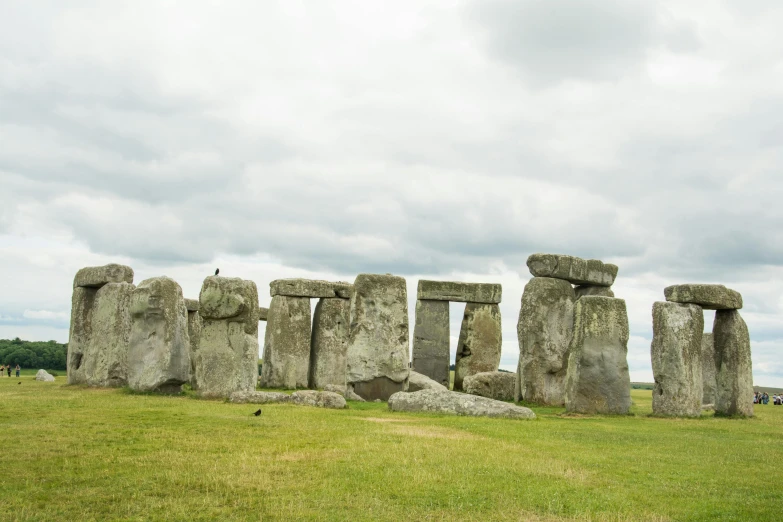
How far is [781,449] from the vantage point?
12070 mm

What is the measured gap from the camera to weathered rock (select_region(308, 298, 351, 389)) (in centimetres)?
2427

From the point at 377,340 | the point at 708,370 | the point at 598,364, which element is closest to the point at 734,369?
the point at 598,364

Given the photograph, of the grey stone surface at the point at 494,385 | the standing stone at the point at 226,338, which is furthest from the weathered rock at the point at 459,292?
the standing stone at the point at 226,338

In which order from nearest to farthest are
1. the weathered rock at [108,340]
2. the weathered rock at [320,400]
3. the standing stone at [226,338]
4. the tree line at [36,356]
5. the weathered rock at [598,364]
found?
the weathered rock at [320,400] < the standing stone at [226,338] < the weathered rock at [598,364] < the weathered rock at [108,340] < the tree line at [36,356]

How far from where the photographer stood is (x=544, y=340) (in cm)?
2019

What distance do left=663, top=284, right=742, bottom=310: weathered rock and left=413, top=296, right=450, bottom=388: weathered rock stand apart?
9.32m

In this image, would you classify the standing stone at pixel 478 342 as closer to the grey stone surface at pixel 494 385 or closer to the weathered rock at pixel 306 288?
the grey stone surface at pixel 494 385

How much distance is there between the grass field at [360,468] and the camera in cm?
721

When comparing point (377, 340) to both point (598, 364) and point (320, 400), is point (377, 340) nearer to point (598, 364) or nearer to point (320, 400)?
point (320, 400)

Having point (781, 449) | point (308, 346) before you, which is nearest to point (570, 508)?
point (781, 449)

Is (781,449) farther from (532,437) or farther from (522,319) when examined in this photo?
(522,319)

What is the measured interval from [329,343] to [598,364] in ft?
32.9

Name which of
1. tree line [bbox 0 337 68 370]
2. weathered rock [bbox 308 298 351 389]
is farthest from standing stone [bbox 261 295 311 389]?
tree line [bbox 0 337 68 370]

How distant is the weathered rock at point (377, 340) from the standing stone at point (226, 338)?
2749mm
